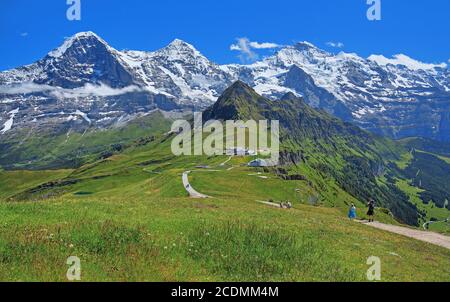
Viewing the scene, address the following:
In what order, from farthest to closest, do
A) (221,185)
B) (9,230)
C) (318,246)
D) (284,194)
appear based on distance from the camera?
(284,194) < (221,185) < (318,246) < (9,230)

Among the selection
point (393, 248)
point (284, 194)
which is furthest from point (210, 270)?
point (284, 194)

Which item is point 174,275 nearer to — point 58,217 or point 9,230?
point 9,230

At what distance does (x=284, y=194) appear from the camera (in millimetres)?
175250

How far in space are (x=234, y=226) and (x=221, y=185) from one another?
127m

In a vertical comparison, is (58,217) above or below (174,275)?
above

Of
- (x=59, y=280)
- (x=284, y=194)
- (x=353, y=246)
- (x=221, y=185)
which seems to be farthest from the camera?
(x=284, y=194)

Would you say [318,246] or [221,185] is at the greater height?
[221,185]

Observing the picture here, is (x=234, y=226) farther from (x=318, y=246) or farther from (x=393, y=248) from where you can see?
(x=393, y=248)

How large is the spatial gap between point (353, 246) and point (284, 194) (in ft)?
475

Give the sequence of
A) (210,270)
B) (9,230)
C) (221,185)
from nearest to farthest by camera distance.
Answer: (210,270) → (9,230) → (221,185)
